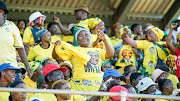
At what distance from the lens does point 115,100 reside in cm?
412

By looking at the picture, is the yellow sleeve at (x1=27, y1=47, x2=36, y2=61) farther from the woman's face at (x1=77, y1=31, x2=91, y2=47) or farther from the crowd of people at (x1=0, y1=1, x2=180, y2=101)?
the woman's face at (x1=77, y1=31, x2=91, y2=47)

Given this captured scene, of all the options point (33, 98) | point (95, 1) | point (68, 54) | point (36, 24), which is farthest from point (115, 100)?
point (95, 1)

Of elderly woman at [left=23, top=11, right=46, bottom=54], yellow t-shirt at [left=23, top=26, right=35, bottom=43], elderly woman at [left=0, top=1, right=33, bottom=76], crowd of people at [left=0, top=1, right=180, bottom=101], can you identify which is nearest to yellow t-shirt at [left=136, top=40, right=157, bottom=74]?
crowd of people at [left=0, top=1, right=180, bottom=101]

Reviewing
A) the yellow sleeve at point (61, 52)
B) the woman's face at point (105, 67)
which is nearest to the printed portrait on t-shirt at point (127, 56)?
the woman's face at point (105, 67)

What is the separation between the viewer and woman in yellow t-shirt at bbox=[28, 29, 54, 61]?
6887mm

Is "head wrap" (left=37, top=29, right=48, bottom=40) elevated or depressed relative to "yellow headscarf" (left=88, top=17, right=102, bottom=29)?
depressed

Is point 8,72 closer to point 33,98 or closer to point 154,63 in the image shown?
point 33,98

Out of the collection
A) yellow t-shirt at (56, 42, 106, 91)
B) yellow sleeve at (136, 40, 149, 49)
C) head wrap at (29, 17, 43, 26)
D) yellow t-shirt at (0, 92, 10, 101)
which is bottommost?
yellow t-shirt at (0, 92, 10, 101)

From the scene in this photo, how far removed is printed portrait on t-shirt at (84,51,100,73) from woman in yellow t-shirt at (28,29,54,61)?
60.9 inches

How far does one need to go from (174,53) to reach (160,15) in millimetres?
4708

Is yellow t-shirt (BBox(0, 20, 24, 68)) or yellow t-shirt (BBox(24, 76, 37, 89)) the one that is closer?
yellow t-shirt (BBox(0, 20, 24, 68))

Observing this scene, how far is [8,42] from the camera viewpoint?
4945mm

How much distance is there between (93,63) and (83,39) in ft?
1.47

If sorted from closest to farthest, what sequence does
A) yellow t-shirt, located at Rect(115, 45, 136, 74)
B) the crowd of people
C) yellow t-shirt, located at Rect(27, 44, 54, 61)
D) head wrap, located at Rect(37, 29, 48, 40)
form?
1. the crowd of people
2. yellow t-shirt, located at Rect(27, 44, 54, 61)
3. head wrap, located at Rect(37, 29, 48, 40)
4. yellow t-shirt, located at Rect(115, 45, 136, 74)
